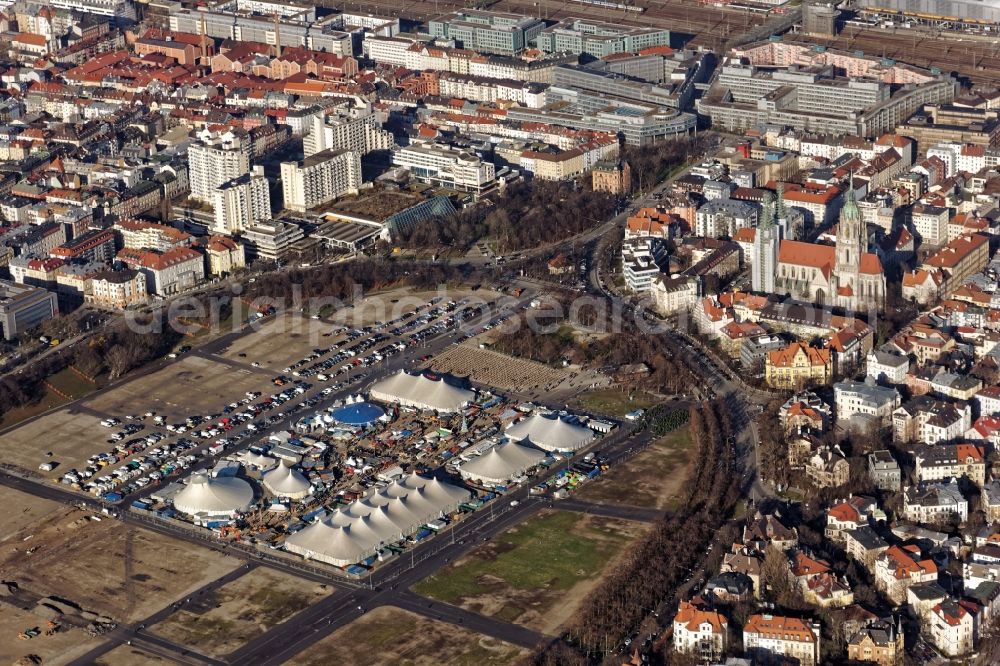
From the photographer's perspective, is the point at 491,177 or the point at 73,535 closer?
the point at 73,535

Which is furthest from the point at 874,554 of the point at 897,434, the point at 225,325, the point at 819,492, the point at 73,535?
the point at 225,325

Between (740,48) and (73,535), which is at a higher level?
(740,48)

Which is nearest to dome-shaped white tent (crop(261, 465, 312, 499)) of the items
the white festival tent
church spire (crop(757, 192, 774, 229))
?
the white festival tent

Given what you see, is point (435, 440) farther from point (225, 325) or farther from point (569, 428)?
point (225, 325)

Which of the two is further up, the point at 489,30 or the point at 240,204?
the point at 489,30

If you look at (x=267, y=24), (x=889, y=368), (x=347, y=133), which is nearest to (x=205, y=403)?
(x=889, y=368)

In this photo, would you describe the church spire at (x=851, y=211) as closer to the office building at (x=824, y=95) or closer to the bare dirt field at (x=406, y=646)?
the office building at (x=824, y=95)

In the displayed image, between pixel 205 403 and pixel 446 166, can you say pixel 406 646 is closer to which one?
pixel 205 403
